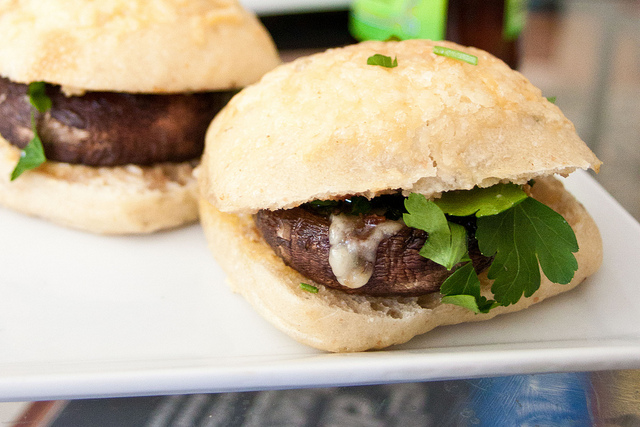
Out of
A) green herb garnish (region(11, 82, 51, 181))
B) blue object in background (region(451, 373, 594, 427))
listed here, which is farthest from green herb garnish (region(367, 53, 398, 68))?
green herb garnish (region(11, 82, 51, 181))

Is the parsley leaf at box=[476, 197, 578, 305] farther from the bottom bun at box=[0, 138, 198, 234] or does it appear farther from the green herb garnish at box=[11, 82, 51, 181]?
the green herb garnish at box=[11, 82, 51, 181]

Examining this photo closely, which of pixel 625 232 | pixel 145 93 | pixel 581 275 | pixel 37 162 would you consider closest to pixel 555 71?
pixel 625 232

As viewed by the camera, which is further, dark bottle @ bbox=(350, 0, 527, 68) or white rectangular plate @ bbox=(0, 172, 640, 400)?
dark bottle @ bbox=(350, 0, 527, 68)

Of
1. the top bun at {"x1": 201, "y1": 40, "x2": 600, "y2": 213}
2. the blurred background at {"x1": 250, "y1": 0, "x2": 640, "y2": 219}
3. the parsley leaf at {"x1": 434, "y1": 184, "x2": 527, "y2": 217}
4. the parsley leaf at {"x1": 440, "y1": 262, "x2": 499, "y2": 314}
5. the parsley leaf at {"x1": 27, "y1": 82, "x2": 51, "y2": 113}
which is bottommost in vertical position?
the blurred background at {"x1": 250, "y1": 0, "x2": 640, "y2": 219}

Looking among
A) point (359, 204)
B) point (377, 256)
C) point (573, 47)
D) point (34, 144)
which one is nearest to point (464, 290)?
point (377, 256)

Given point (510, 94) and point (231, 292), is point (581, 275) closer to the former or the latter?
point (510, 94)
